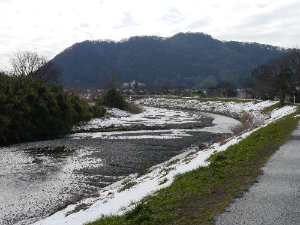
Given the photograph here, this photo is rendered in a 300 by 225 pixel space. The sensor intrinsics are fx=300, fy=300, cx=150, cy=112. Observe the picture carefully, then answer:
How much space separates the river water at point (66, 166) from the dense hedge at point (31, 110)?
2.57m

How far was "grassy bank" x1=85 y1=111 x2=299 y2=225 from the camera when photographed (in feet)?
21.1

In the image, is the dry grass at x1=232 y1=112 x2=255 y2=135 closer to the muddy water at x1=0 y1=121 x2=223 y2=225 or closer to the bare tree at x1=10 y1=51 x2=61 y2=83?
the muddy water at x1=0 y1=121 x2=223 y2=225

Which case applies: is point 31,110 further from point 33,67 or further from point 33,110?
point 33,67

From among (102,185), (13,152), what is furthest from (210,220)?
(13,152)

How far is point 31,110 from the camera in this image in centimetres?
2962

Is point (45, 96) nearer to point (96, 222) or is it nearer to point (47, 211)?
point (47, 211)

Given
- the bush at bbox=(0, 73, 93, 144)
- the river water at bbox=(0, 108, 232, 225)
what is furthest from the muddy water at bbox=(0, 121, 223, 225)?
the bush at bbox=(0, 73, 93, 144)

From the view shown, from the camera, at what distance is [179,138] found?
28516mm

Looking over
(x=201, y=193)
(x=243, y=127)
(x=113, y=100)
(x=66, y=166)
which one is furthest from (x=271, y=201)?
(x=113, y=100)

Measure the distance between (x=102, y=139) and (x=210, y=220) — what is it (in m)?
23.2

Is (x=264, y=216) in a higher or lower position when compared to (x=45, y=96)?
lower

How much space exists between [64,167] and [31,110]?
14340mm

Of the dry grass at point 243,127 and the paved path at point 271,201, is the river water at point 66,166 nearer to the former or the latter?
the dry grass at point 243,127

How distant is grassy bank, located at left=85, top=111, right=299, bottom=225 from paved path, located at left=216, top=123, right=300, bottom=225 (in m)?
0.27
